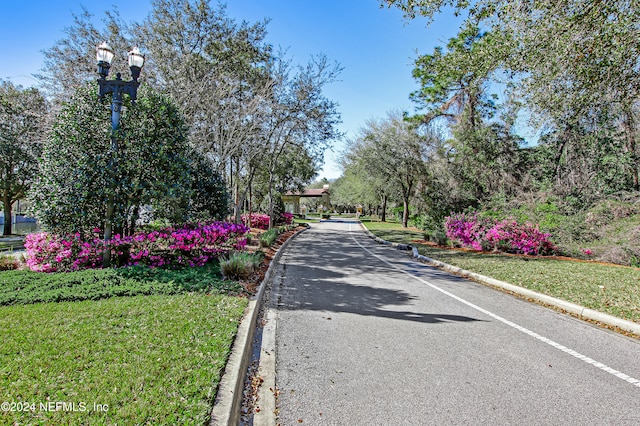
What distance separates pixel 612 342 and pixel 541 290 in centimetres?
278

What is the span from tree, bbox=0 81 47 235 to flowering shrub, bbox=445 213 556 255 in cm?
2431

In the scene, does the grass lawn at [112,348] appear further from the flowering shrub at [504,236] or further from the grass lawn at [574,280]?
the flowering shrub at [504,236]

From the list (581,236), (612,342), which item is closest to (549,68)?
(612,342)

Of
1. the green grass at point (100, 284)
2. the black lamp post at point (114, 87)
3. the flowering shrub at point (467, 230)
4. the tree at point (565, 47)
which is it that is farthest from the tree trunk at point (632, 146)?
the black lamp post at point (114, 87)

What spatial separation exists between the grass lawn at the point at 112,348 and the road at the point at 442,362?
0.79 metres

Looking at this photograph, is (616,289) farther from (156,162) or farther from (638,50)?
(156,162)

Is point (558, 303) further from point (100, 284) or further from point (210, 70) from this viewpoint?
point (210, 70)

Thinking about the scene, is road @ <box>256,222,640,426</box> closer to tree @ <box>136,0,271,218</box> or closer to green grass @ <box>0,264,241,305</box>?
green grass @ <box>0,264,241,305</box>

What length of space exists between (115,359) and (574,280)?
9716 mm

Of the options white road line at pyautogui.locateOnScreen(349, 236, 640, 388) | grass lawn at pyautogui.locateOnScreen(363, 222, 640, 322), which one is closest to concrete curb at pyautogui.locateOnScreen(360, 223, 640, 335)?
grass lawn at pyautogui.locateOnScreen(363, 222, 640, 322)

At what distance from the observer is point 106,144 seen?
8.36 metres

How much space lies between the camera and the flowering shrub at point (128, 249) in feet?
25.7

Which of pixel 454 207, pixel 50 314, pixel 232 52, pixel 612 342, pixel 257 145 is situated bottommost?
pixel 612 342

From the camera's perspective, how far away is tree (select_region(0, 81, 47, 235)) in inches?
787
